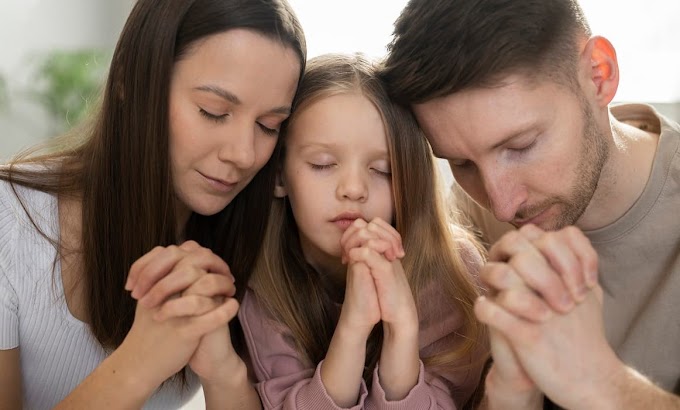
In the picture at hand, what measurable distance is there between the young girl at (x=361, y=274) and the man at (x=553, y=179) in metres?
0.10

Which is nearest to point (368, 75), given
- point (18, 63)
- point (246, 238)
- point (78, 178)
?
point (246, 238)

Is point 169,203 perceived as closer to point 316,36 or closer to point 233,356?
point 233,356

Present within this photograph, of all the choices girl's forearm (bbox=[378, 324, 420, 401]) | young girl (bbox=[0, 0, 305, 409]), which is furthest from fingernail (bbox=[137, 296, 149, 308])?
girl's forearm (bbox=[378, 324, 420, 401])

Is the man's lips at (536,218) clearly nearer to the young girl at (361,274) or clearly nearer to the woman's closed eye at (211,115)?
the young girl at (361,274)

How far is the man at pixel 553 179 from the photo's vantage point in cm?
93

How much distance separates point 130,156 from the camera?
4.31 feet

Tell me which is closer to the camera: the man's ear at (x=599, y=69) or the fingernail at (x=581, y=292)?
the fingernail at (x=581, y=292)

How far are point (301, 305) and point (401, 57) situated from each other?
0.53 m

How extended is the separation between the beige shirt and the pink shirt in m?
0.26

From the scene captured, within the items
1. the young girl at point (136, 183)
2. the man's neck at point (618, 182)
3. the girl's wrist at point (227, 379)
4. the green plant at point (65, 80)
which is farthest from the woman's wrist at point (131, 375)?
the green plant at point (65, 80)

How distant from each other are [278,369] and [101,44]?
3.62 metres

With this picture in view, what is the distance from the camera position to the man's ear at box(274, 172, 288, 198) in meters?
1.54

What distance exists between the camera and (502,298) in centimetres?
92

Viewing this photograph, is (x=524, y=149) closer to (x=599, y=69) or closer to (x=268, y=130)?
(x=599, y=69)
